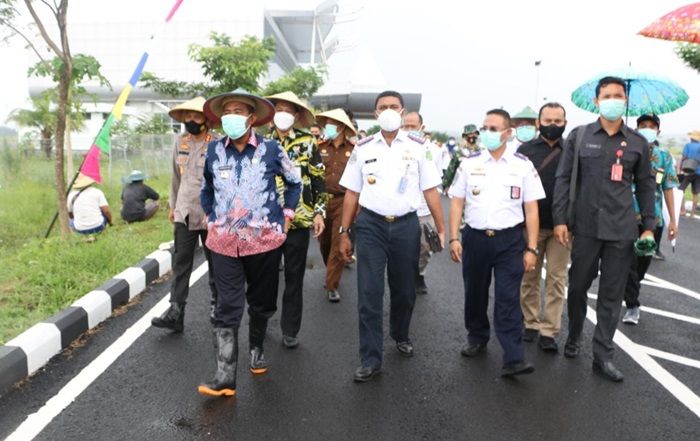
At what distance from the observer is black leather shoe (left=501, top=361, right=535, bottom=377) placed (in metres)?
3.58

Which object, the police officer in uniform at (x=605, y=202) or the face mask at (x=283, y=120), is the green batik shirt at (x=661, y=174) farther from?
the face mask at (x=283, y=120)

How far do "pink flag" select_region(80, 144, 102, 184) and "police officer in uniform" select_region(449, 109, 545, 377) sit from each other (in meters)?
5.62

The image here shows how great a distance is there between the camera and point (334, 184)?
5.89 meters

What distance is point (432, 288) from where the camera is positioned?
598 cm

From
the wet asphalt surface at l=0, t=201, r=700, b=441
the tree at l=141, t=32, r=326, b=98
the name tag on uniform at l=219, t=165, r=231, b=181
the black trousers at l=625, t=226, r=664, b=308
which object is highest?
the tree at l=141, t=32, r=326, b=98

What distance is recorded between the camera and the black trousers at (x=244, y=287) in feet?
11.2

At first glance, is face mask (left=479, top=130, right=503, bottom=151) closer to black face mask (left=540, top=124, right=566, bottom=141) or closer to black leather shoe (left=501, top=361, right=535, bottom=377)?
black face mask (left=540, top=124, right=566, bottom=141)

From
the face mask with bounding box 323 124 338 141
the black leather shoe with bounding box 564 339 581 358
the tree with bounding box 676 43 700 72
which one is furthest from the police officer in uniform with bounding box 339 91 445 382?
the tree with bounding box 676 43 700 72

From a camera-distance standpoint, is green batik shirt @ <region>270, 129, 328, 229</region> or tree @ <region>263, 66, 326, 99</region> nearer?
green batik shirt @ <region>270, 129, 328, 229</region>

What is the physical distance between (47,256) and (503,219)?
491cm

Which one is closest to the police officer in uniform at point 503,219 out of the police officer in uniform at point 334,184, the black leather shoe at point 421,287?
the police officer in uniform at point 334,184

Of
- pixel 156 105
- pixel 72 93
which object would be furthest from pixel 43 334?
pixel 156 105

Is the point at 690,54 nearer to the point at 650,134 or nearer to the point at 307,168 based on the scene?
the point at 650,134

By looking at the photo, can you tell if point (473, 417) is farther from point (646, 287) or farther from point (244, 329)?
point (646, 287)
